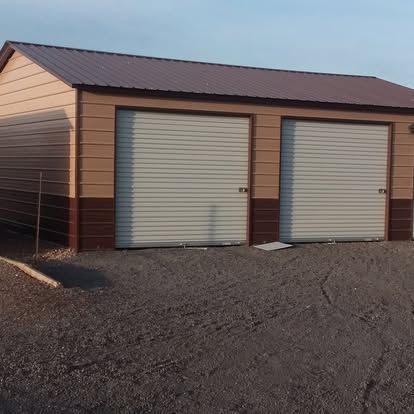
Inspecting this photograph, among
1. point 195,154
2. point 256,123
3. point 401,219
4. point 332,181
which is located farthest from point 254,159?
point 401,219

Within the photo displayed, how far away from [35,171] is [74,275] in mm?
5716

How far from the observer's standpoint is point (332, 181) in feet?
51.3

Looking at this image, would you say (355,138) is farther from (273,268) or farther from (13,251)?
(13,251)

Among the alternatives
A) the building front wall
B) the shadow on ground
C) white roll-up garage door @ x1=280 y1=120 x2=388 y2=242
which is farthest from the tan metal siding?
the shadow on ground

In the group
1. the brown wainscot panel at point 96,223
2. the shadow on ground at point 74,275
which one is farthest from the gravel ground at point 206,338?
the brown wainscot panel at point 96,223

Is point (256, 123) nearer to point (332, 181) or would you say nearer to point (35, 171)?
point (332, 181)

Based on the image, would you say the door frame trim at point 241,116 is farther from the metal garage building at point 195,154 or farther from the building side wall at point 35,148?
the building side wall at point 35,148

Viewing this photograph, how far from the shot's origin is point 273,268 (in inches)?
473

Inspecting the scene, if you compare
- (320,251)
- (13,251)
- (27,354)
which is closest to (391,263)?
(320,251)

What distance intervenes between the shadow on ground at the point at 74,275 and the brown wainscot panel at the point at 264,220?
4.40 m

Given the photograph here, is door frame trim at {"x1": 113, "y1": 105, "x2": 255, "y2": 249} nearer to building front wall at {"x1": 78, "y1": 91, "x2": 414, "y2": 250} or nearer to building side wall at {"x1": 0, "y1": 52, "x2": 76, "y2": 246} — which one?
building front wall at {"x1": 78, "y1": 91, "x2": 414, "y2": 250}

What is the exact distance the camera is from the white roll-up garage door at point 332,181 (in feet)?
49.9

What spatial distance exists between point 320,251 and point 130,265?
4301 mm

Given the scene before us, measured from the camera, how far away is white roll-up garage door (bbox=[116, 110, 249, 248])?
13742 mm
